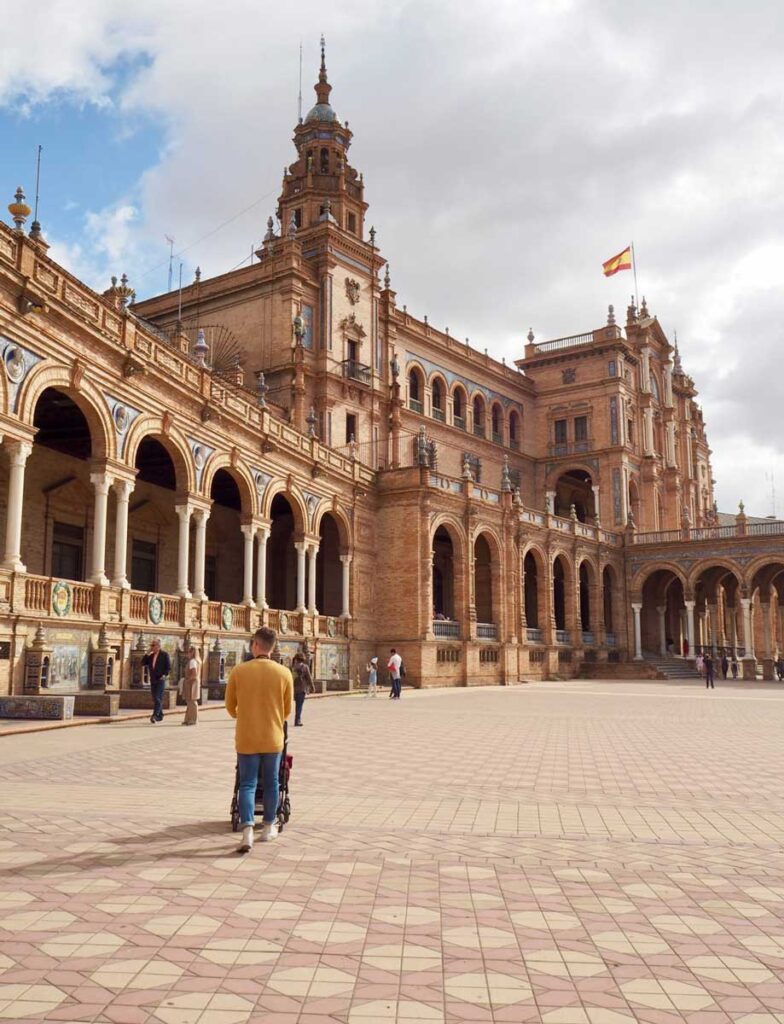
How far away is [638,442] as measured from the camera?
2200 inches

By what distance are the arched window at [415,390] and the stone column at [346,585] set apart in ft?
44.6

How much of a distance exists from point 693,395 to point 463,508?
1472 inches

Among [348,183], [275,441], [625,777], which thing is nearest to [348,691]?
[275,441]

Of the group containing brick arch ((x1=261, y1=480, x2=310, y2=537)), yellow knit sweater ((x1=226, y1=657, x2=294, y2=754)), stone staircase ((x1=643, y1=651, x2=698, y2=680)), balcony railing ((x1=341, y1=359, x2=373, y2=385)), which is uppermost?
balcony railing ((x1=341, y1=359, x2=373, y2=385))

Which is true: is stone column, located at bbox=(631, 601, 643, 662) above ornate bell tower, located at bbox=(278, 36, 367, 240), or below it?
below

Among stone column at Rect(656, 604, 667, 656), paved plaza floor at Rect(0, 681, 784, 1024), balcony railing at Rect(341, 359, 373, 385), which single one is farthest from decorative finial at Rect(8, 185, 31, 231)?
stone column at Rect(656, 604, 667, 656)

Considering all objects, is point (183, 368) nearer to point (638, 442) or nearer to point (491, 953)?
point (491, 953)

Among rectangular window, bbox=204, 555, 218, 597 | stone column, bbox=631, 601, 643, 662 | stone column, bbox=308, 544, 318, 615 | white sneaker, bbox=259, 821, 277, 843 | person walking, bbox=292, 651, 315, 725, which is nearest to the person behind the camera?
white sneaker, bbox=259, 821, 277, 843

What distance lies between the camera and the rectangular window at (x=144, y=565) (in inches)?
1090

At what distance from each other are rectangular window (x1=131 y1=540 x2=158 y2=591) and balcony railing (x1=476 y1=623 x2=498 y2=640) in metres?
14.3

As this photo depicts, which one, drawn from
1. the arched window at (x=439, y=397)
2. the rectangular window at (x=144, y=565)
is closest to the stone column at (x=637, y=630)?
the arched window at (x=439, y=397)

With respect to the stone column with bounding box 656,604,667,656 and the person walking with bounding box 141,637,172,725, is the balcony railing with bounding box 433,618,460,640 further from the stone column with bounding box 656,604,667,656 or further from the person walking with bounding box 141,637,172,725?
the stone column with bounding box 656,604,667,656

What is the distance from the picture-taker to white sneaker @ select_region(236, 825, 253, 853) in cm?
629

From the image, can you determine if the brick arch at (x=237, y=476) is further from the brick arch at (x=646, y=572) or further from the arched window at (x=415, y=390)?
the brick arch at (x=646, y=572)
